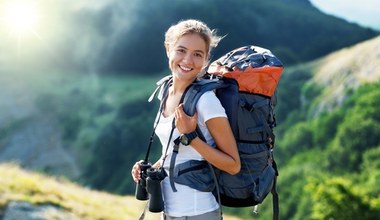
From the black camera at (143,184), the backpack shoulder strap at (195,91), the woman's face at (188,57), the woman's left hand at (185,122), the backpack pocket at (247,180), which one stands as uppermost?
the woman's face at (188,57)

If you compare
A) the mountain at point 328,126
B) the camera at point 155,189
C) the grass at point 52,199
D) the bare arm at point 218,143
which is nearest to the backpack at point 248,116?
the bare arm at point 218,143

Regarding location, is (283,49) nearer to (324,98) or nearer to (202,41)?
(324,98)

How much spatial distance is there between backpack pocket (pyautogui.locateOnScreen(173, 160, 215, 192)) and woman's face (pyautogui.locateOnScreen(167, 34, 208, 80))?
535 mm

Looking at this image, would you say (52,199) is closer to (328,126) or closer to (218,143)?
(218,143)

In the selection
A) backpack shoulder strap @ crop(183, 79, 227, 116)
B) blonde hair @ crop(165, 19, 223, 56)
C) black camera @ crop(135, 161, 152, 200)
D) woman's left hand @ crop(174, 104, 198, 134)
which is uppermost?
blonde hair @ crop(165, 19, 223, 56)

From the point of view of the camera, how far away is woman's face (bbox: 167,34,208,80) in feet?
11.6

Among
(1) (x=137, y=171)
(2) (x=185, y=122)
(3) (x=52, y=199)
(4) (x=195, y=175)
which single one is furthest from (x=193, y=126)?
(3) (x=52, y=199)

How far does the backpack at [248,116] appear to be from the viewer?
346 cm

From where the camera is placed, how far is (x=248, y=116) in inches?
137

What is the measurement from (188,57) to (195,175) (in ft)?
2.37

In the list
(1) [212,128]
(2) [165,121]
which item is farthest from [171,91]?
(1) [212,128]

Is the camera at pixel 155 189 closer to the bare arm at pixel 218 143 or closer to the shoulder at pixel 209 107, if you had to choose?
the bare arm at pixel 218 143

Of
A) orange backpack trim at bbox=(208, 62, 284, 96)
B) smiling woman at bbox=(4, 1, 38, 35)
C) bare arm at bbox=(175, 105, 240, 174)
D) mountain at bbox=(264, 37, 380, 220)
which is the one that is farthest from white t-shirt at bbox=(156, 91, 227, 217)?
smiling woman at bbox=(4, 1, 38, 35)

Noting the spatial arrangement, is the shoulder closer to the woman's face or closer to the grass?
the woman's face
